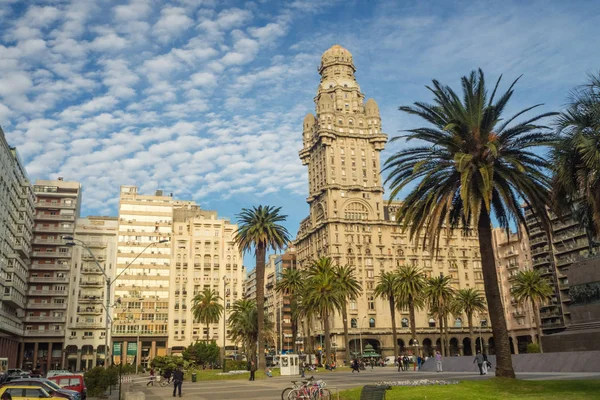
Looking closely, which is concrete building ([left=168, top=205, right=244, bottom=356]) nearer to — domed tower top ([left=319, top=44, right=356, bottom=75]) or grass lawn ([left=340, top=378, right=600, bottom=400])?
domed tower top ([left=319, top=44, right=356, bottom=75])

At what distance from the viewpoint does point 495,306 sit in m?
25.9

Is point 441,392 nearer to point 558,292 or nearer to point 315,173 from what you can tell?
point 558,292

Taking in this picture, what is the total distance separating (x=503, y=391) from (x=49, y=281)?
9817 cm

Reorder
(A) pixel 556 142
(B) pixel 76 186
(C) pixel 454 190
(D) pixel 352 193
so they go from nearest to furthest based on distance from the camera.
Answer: (A) pixel 556 142 < (C) pixel 454 190 < (B) pixel 76 186 < (D) pixel 352 193

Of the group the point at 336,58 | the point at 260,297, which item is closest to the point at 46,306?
the point at 260,297

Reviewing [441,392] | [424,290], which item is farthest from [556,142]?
[424,290]

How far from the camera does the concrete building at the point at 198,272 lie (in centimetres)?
11812

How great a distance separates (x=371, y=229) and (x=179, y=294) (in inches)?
1796

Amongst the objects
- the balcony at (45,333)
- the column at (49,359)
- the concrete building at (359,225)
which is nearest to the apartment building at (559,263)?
the concrete building at (359,225)

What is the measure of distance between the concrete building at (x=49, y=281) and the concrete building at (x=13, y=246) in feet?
10.7

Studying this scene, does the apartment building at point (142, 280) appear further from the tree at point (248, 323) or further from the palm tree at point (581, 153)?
the palm tree at point (581, 153)

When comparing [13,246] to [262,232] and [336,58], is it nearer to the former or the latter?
[262,232]

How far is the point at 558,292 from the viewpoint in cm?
10381

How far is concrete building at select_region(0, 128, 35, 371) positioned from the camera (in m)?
78.2
